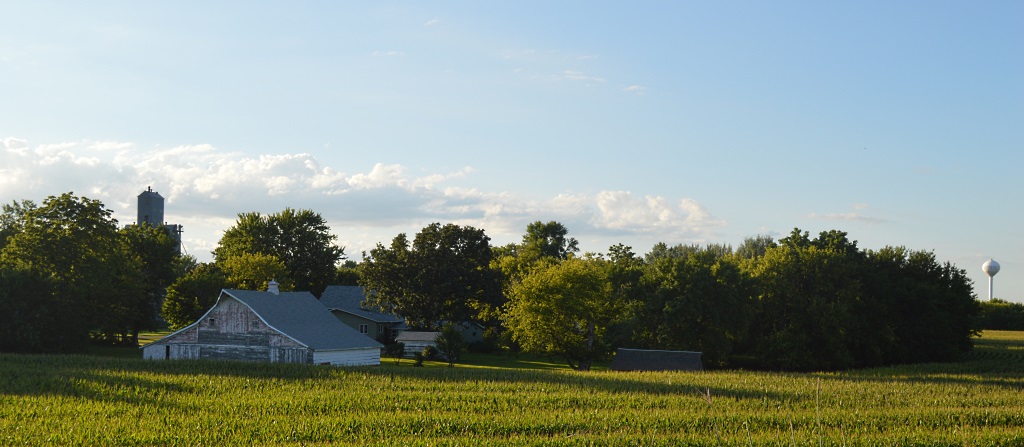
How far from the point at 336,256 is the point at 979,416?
8525cm

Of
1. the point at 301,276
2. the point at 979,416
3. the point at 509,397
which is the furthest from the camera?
the point at 301,276

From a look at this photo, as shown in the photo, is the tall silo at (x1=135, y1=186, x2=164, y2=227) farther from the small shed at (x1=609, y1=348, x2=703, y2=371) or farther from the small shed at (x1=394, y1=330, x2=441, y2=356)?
the small shed at (x1=609, y1=348, x2=703, y2=371)

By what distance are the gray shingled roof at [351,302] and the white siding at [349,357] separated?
2691 cm

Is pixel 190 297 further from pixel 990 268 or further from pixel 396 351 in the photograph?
pixel 990 268

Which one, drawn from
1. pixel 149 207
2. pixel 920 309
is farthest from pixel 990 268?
pixel 149 207

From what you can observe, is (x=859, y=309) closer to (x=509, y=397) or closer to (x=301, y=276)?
(x=509, y=397)

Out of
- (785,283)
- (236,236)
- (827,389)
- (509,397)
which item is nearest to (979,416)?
(827,389)

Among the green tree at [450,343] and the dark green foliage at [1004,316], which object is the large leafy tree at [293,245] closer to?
the green tree at [450,343]

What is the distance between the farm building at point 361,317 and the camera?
302ft

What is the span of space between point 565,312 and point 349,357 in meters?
16.9

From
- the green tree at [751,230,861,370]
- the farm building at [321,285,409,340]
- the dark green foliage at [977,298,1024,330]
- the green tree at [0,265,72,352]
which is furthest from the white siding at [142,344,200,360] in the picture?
the dark green foliage at [977,298,1024,330]

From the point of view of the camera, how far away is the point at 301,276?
4225 inches

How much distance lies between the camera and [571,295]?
227 feet

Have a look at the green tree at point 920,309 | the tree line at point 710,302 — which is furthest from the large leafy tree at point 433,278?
the green tree at point 920,309
